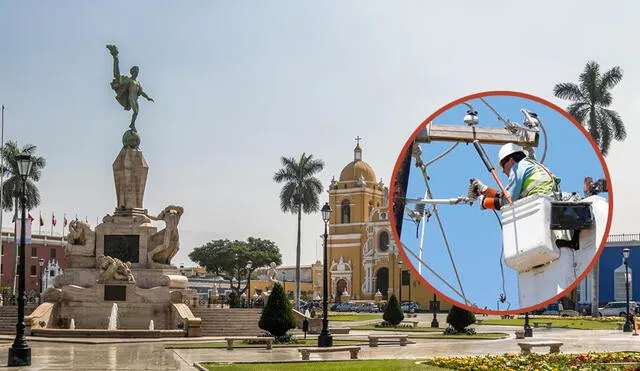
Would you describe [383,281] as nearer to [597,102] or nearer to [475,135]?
[597,102]

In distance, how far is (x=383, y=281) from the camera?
96500 millimetres

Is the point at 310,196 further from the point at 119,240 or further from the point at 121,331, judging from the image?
the point at 121,331

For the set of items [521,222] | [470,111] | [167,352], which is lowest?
[167,352]

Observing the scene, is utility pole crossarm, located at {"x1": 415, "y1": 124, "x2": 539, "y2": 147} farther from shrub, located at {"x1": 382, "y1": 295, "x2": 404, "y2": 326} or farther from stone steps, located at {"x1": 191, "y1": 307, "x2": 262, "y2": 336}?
shrub, located at {"x1": 382, "y1": 295, "x2": 404, "y2": 326}

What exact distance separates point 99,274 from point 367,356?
15.9 meters

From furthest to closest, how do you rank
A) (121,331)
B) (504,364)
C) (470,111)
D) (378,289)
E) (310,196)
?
(378,289) < (310,196) < (121,331) < (504,364) < (470,111)

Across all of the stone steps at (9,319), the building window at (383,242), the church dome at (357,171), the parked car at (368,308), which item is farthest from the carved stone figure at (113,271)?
the church dome at (357,171)

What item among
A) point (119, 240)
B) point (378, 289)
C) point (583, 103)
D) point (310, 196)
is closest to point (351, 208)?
point (378, 289)

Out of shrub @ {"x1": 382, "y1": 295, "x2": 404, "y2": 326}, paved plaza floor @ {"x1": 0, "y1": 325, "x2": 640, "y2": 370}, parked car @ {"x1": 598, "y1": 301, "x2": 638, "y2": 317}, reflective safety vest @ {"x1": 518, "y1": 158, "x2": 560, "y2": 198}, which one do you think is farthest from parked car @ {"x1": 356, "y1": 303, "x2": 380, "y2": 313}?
reflective safety vest @ {"x1": 518, "y1": 158, "x2": 560, "y2": 198}

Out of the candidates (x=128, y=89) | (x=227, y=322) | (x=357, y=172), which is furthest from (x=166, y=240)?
(x=357, y=172)

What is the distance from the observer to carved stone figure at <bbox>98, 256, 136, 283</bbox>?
1423 inches

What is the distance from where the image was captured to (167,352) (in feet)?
82.8

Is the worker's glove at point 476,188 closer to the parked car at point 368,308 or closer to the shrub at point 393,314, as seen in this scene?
the shrub at point 393,314

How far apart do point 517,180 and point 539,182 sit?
0.15 metres
